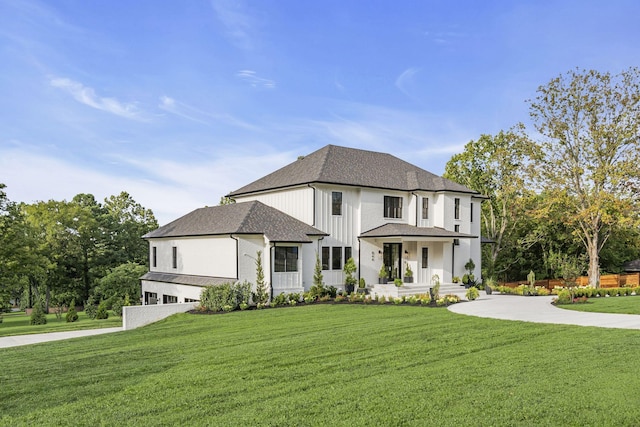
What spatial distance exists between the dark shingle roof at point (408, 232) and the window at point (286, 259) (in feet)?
15.5

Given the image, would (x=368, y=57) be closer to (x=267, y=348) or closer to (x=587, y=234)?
(x=267, y=348)

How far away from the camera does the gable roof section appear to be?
22312 mm

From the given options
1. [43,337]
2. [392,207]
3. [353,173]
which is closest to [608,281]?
[392,207]

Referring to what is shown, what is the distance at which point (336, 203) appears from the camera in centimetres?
2575

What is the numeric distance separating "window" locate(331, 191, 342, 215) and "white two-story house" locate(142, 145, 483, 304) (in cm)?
5

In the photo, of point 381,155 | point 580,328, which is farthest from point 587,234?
point 580,328

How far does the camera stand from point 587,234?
3114cm

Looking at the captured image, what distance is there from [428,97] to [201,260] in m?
13.6

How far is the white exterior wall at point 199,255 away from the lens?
22656 millimetres

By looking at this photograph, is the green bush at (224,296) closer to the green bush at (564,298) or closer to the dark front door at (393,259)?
the dark front door at (393,259)

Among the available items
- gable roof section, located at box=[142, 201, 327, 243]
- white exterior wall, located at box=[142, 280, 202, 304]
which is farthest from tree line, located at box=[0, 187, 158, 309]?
gable roof section, located at box=[142, 201, 327, 243]

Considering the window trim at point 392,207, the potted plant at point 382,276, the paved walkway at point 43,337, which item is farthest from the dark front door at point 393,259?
the paved walkway at point 43,337

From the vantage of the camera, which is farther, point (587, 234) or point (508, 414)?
point (587, 234)

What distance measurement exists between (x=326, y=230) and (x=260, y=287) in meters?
5.23
